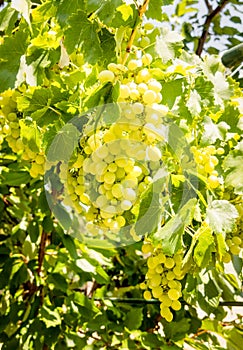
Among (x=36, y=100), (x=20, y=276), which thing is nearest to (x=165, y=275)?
(x=36, y=100)

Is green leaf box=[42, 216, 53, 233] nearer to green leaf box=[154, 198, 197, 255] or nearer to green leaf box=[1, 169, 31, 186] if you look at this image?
green leaf box=[1, 169, 31, 186]

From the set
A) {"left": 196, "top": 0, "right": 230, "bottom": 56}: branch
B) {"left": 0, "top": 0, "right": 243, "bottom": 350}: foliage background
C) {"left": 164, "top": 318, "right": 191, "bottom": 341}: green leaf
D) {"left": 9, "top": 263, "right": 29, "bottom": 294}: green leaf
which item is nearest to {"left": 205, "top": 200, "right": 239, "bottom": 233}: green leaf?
{"left": 0, "top": 0, "right": 243, "bottom": 350}: foliage background

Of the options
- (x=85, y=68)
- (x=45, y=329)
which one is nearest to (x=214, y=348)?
(x=45, y=329)

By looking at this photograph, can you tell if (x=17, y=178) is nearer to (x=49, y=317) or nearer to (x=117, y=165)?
(x=49, y=317)

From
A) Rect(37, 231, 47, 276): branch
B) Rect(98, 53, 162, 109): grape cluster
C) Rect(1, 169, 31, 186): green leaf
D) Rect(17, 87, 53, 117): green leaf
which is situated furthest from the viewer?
Rect(37, 231, 47, 276): branch

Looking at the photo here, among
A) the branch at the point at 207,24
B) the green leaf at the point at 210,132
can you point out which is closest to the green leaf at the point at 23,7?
the green leaf at the point at 210,132

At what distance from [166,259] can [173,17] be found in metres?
1.12

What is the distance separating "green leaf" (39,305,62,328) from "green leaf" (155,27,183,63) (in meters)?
0.67

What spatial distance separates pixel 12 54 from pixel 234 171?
33 cm

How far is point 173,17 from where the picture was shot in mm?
1476

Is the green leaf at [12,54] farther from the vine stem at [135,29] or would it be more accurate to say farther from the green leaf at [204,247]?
the green leaf at [204,247]

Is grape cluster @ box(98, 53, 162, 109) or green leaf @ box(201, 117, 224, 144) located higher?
grape cluster @ box(98, 53, 162, 109)

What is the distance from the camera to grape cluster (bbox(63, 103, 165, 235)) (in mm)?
460

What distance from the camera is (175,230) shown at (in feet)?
1.54
